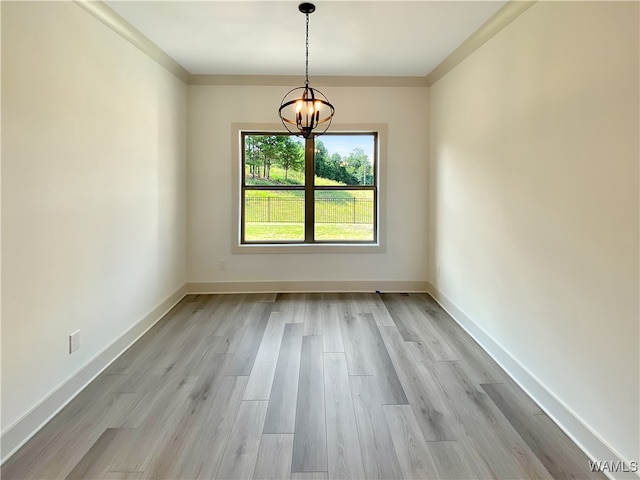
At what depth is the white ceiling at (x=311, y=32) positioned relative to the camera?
2.51 metres

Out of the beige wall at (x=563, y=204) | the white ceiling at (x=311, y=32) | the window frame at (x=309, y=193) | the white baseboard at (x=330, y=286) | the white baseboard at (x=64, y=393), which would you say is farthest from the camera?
the white baseboard at (x=330, y=286)

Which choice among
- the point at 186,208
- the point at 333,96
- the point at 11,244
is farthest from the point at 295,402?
the point at 333,96

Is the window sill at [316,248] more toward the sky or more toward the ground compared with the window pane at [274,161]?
more toward the ground

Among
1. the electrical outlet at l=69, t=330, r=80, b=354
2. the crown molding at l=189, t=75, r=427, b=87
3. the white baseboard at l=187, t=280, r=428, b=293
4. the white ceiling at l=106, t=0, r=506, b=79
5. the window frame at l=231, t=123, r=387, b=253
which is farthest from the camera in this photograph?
the white baseboard at l=187, t=280, r=428, b=293

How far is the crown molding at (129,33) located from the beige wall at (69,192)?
0.17 ft

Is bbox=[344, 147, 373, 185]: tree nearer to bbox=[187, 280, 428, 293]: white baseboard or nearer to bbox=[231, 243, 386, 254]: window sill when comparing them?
bbox=[231, 243, 386, 254]: window sill

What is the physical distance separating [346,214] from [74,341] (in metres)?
3.08

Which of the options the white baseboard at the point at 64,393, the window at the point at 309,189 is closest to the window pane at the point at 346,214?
the window at the point at 309,189

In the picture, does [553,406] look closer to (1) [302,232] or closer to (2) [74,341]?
(2) [74,341]

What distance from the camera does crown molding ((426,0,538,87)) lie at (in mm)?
2320

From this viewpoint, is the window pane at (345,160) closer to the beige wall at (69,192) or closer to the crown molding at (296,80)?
the crown molding at (296,80)

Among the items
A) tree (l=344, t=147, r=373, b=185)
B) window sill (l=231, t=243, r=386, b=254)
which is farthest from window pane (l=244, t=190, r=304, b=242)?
tree (l=344, t=147, r=373, b=185)

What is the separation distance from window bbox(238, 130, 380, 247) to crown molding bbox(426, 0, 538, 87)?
108 centimetres

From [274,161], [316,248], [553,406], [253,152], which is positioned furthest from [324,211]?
[553,406]
